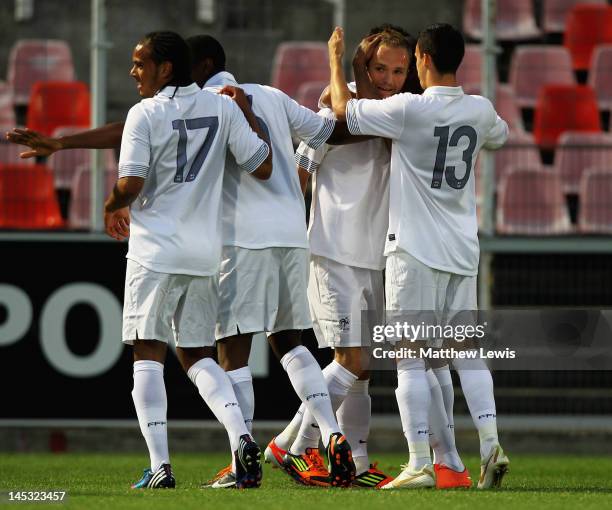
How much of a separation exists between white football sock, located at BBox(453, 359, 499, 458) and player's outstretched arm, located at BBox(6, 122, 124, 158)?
1684 mm

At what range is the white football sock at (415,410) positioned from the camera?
591 centimetres

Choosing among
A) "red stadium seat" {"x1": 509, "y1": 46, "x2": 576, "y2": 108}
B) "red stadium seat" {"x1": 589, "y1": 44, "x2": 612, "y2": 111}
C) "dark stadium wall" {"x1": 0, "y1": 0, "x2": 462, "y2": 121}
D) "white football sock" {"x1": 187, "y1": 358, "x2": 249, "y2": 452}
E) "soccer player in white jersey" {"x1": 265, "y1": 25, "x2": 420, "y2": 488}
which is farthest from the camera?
"red stadium seat" {"x1": 509, "y1": 46, "x2": 576, "y2": 108}

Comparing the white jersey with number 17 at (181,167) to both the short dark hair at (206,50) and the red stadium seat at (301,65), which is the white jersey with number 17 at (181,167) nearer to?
the short dark hair at (206,50)

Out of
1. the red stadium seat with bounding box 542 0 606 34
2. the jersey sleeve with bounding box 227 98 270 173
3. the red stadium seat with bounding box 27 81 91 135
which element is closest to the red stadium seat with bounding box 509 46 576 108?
the red stadium seat with bounding box 542 0 606 34

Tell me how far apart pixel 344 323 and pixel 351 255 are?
29cm

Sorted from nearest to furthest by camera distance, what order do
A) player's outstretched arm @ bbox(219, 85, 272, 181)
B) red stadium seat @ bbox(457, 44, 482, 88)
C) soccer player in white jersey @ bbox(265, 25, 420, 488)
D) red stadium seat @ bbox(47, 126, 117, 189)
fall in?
player's outstretched arm @ bbox(219, 85, 272, 181), soccer player in white jersey @ bbox(265, 25, 420, 488), red stadium seat @ bbox(47, 126, 117, 189), red stadium seat @ bbox(457, 44, 482, 88)

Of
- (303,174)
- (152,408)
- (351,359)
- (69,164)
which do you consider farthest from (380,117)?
(69,164)

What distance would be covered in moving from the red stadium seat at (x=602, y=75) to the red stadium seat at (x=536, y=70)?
7.9 inches

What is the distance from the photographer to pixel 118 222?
6020 mm

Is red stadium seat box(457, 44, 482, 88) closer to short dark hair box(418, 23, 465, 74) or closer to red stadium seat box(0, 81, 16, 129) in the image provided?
red stadium seat box(0, 81, 16, 129)

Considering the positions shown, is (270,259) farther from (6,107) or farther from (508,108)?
(6,107)

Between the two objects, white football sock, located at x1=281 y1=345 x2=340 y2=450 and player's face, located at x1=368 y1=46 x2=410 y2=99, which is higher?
player's face, located at x1=368 y1=46 x2=410 y2=99

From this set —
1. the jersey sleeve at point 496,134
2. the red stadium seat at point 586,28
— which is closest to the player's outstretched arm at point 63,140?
the jersey sleeve at point 496,134

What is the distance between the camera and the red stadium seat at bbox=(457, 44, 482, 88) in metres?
10.6
